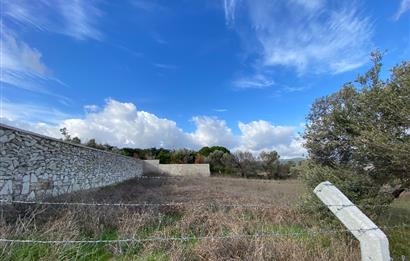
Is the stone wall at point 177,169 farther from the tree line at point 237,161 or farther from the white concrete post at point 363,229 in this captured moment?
the white concrete post at point 363,229

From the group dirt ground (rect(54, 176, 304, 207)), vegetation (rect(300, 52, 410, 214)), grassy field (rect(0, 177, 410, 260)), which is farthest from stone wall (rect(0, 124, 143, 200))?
vegetation (rect(300, 52, 410, 214))

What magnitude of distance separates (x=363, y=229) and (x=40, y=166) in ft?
23.7

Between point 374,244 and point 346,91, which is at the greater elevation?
point 346,91

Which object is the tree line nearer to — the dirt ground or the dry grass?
the dirt ground

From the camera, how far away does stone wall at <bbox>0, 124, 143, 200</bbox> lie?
17.8 feet

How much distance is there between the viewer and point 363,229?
2.31 m

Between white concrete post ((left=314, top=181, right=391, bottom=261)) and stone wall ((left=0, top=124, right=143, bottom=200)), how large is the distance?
592cm

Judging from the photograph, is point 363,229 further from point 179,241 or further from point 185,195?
point 185,195

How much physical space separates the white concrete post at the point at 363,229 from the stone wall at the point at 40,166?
5924mm

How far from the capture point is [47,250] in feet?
9.93

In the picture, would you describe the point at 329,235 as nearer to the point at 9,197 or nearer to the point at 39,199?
the point at 9,197

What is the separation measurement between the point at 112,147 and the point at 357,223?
29585mm

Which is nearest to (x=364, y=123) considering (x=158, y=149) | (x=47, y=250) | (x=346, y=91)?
(x=346, y=91)

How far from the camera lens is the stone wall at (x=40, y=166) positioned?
543 centimetres
